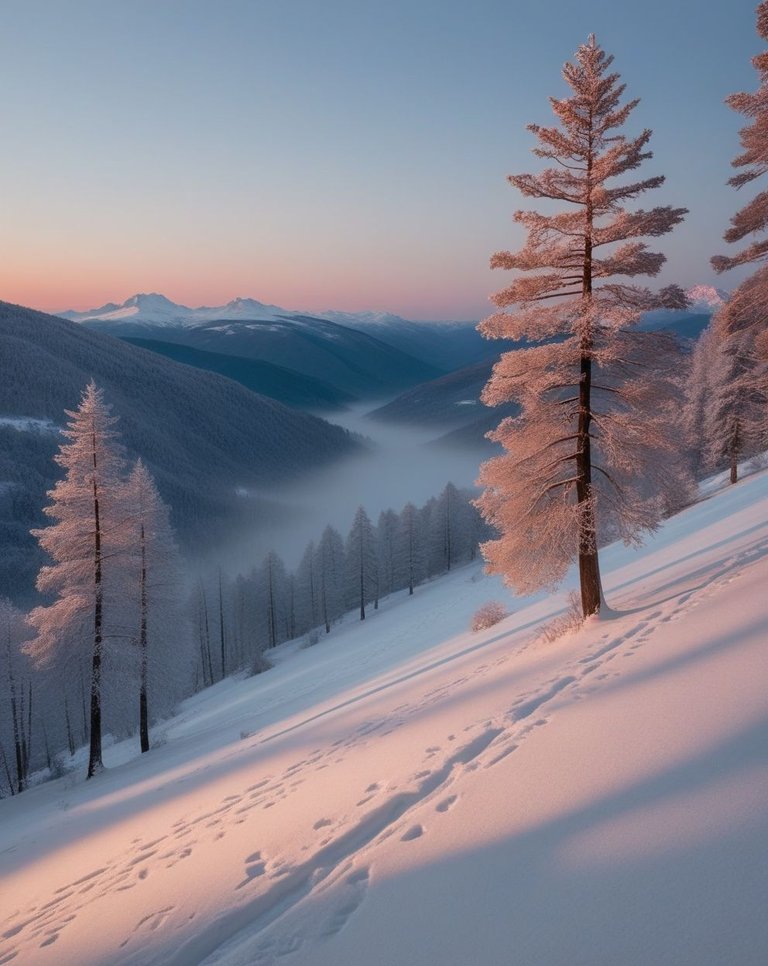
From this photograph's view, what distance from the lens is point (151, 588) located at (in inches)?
829

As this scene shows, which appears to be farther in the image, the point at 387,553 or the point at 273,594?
the point at 387,553

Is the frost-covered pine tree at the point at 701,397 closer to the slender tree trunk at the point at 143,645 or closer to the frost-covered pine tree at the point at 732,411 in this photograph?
the frost-covered pine tree at the point at 732,411

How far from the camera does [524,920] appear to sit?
3525mm

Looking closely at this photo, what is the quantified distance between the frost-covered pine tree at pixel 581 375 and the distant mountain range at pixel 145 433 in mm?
84373

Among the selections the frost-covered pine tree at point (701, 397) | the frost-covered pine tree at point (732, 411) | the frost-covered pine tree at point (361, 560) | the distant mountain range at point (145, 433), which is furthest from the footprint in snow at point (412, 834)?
the distant mountain range at point (145, 433)

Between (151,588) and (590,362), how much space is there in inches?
694

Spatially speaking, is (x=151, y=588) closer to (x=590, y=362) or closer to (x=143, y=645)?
(x=143, y=645)

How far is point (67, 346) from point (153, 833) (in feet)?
639

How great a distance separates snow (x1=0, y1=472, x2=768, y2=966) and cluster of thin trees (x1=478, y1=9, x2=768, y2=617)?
202 centimetres

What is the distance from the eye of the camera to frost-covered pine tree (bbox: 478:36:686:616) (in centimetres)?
993

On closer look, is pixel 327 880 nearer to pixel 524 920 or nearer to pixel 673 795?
pixel 524 920

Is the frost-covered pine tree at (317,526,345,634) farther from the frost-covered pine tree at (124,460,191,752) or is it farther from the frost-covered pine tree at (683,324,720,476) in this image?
the frost-covered pine tree at (124,460,191,752)

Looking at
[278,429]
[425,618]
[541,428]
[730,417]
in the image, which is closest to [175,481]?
[278,429]

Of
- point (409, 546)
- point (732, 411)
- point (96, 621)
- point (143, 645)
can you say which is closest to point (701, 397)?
point (732, 411)
